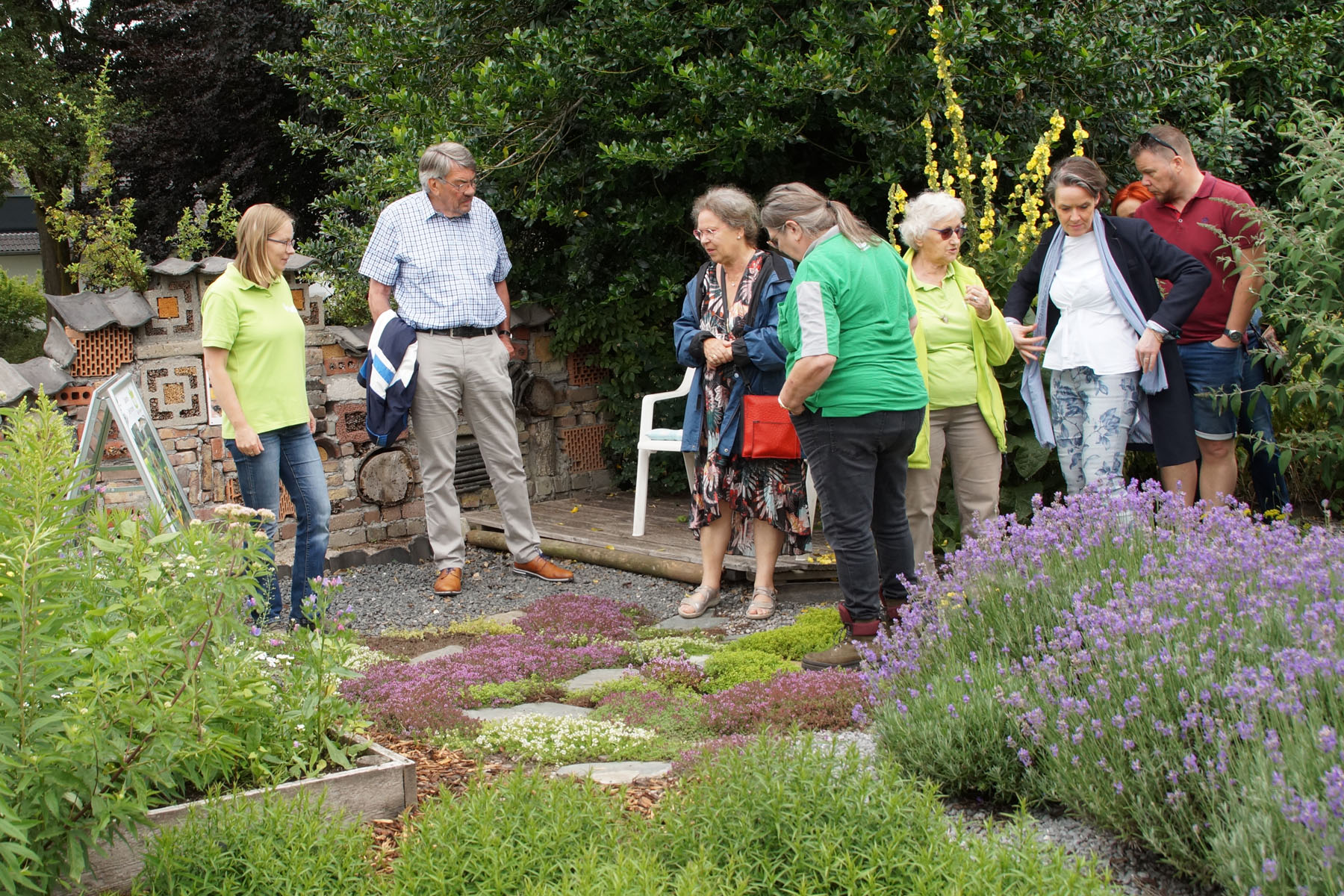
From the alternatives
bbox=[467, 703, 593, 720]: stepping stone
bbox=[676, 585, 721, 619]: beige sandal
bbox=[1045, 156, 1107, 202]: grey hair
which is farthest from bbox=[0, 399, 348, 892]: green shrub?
bbox=[1045, 156, 1107, 202]: grey hair

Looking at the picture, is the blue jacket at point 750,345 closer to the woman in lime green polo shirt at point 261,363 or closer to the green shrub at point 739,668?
the green shrub at point 739,668

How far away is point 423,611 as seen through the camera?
21.9 feet

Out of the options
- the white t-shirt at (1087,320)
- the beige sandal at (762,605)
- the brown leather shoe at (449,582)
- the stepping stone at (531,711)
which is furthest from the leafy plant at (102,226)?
the white t-shirt at (1087,320)

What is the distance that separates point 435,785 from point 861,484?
6.72 feet

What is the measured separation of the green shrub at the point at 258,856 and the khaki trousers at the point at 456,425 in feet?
12.9

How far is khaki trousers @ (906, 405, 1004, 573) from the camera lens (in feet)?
17.7

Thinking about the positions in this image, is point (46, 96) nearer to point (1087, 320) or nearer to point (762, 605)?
point (762, 605)

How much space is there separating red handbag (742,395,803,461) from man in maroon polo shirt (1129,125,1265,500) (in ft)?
5.80

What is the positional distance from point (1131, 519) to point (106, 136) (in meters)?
15.1

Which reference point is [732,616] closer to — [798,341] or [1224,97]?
[798,341]

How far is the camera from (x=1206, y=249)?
5188mm

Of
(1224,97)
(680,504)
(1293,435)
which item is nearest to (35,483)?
(1293,435)

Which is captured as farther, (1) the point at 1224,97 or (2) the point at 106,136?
(2) the point at 106,136

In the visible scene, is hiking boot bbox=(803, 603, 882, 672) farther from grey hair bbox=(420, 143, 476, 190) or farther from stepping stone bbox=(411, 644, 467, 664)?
grey hair bbox=(420, 143, 476, 190)
